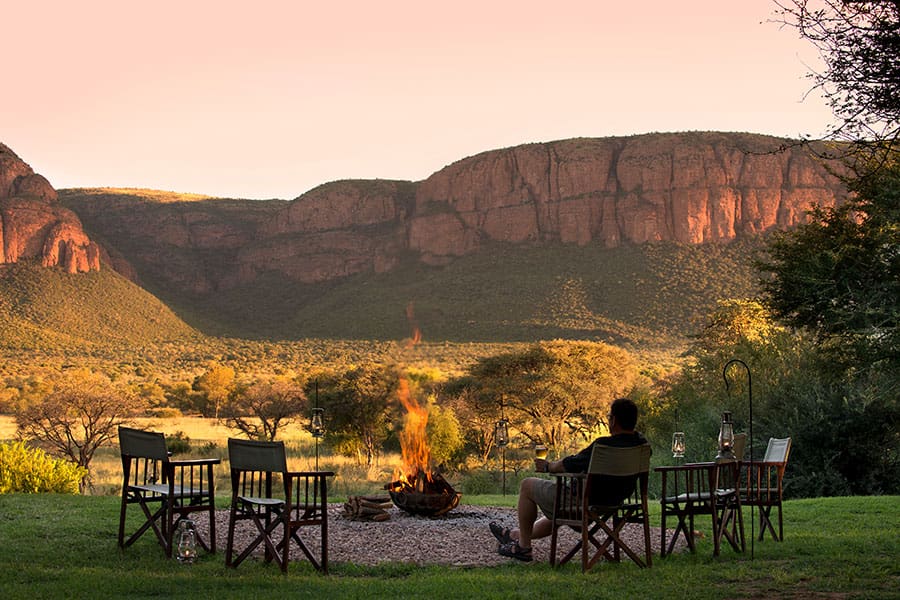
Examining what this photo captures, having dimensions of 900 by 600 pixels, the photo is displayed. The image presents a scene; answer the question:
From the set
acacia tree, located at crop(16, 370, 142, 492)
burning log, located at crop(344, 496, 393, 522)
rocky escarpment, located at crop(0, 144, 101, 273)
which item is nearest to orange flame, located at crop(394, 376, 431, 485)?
burning log, located at crop(344, 496, 393, 522)

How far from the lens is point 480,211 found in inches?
3844

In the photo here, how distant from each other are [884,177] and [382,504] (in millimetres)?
10232

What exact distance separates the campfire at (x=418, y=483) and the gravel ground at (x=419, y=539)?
0.39 feet

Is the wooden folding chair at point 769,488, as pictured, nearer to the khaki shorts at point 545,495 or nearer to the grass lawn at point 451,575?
the grass lawn at point 451,575

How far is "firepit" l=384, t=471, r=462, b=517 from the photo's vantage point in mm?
10711

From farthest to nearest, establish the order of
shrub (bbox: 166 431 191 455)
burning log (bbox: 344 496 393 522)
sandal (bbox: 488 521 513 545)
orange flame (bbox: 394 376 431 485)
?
shrub (bbox: 166 431 191 455)
orange flame (bbox: 394 376 431 485)
burning log (bbox: 344 496 393 522)
sandal (bbox: 488 521 513 545)

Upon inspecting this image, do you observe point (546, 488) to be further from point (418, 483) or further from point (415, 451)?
point (415, 451)

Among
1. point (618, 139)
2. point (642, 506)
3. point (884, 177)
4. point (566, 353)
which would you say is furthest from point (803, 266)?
point (618, 139)

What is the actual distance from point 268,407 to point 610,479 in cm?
2873

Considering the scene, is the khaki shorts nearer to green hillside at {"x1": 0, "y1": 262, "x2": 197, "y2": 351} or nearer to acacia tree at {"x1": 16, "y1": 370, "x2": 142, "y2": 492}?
acacia tree at {"x1": 16, "y1": 370, "x2": 142, "y2": 492}

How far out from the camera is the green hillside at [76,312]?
60.0 m

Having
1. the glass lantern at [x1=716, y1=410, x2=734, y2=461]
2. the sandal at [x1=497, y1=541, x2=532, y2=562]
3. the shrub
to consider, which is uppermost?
the glass lantern at [x1=716, y1=410, x2=734, y2=461]

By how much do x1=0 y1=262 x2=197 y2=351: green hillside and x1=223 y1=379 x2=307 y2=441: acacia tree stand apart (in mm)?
24598

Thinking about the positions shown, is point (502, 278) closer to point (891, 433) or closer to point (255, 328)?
point (255, 328)
